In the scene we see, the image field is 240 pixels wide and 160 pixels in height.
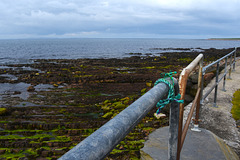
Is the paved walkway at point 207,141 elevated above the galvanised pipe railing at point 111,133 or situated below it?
below

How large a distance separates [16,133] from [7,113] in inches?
110

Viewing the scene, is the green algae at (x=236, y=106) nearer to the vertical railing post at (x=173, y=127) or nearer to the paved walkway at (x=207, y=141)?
the paved walkway at (x=207, y=141)

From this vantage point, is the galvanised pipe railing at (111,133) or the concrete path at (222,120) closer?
the galvanised pipe railing at (111,133)

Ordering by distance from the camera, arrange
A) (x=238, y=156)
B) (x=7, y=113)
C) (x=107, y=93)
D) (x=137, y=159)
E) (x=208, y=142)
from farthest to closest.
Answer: (x=107, y=93) → (x=7, y=113) → (x=137, y=159) → (x=238, y=156) → (x=208, y=142)

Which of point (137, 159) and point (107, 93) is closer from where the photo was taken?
point (137, 159)

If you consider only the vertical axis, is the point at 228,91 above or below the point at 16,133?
above

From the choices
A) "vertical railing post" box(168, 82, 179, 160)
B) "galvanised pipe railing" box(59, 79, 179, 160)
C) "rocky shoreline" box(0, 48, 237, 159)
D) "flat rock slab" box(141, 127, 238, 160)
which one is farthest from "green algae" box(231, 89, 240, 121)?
"galvanised pipe railing" box(59, 79, 179, 160)

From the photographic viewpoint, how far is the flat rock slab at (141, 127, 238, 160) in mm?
2572

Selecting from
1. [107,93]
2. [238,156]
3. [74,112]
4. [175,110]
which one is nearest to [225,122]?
[238,156]

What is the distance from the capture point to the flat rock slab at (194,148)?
2572 mm

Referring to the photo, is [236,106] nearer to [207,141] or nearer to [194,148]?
[207,141]

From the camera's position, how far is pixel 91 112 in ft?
32.3

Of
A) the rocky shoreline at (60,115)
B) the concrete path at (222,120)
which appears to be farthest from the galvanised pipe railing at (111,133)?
the rocky shoreline at (60,115)

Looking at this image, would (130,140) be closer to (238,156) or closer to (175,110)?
(238,156)
